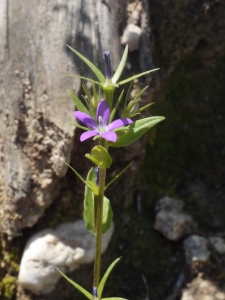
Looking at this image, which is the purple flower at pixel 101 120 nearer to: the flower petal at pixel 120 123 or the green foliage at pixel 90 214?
the flower petal at pixel 120 123

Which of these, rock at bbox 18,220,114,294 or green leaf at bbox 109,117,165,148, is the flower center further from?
rock at bbox 18,220,114,294

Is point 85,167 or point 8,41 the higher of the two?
point 8,41

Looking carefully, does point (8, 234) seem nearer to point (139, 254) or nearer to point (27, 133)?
point (27, 133)

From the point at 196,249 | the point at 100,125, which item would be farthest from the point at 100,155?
the point at 196,249

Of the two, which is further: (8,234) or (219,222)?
(219,222)

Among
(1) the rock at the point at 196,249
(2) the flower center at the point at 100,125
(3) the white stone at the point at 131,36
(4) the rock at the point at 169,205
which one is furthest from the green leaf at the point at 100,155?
(4) the rock at the point at 169,205

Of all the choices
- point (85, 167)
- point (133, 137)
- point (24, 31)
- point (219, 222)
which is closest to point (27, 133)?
point (85, 167)

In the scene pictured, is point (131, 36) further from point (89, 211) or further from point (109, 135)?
point (109, 135)
